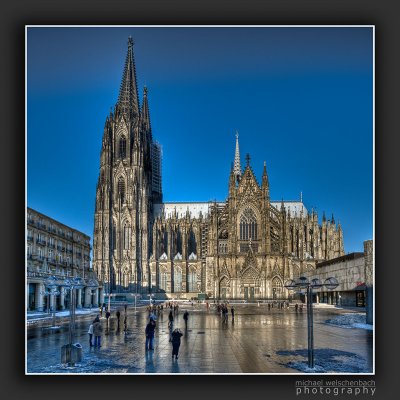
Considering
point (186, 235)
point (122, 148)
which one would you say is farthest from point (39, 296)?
point (122, 148)

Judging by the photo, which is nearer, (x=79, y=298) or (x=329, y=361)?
(x=329, y=361)

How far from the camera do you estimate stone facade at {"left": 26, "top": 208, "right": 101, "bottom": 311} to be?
38.6 metres

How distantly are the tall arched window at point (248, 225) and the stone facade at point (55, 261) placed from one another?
112ft

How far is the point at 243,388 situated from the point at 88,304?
1965 inches

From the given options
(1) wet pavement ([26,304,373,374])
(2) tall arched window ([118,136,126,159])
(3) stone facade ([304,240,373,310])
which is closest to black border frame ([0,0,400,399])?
(1) wet pavement ([26,304,373,374])

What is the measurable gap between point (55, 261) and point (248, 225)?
171 ft

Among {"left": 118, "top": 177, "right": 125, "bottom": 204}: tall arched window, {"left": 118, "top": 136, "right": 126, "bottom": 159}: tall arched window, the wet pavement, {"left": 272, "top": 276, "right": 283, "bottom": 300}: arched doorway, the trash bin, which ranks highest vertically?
{"left": 118, "top": 136, "right": 126, "bottom": 159}: tall arched window

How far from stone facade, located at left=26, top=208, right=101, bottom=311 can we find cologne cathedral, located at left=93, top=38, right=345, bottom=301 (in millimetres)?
30736

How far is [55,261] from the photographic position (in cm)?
5044

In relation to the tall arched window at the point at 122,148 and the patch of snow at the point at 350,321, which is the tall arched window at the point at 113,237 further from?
the patch of snow at the point at 350,321

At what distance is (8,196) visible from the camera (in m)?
19.9

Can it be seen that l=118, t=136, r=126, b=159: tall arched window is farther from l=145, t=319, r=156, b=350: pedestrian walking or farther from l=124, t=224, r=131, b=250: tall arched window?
l=145, t=319, r=156, b=350: pedestrian walking

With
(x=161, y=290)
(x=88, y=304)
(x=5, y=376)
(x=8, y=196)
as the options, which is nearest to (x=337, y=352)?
(x=5, y=376)

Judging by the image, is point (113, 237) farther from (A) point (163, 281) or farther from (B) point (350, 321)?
(B) point (350, 321)
